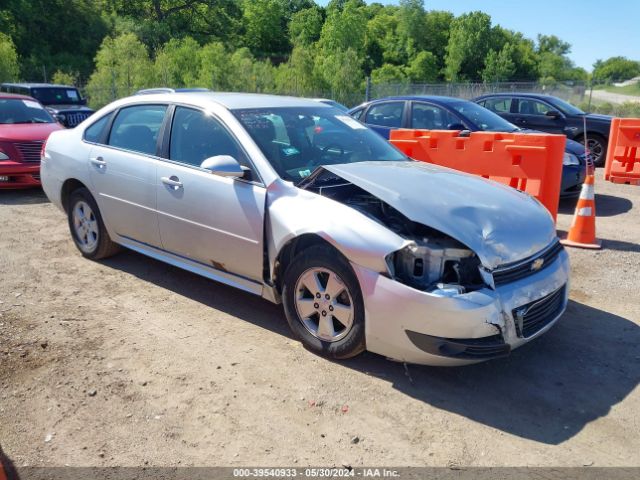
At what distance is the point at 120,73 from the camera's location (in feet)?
87.0

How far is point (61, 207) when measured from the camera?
19.4 ft

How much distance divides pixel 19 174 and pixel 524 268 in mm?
8171

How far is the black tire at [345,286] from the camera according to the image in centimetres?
349

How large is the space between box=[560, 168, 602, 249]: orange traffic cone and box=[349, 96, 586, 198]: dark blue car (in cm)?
211

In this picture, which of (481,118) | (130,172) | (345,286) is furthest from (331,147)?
(481,118)

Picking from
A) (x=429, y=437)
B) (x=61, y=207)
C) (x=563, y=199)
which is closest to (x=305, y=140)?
(x=429, y=437)

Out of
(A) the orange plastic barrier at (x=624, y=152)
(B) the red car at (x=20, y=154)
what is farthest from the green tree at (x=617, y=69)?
(B) the red car at (x=20, y=154)

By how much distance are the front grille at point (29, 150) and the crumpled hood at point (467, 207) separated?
6.87 m

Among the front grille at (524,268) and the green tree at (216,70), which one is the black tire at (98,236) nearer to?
the front grille at (524,268)

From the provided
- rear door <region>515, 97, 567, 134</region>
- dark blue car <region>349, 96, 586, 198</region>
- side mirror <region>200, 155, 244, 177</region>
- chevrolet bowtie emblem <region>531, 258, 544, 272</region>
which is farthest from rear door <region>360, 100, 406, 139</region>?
chevrolet bowtie emblem <region>531, 258, 544, 272</region>

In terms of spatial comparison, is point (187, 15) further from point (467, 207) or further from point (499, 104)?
point (467, 207)

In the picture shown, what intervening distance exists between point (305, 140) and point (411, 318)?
1865mm

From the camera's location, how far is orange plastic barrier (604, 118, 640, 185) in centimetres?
1011

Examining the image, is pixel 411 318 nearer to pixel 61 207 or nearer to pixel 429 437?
pixel 429 437
